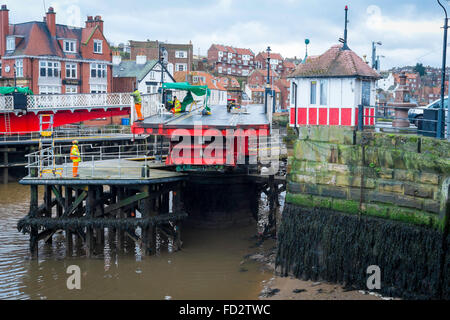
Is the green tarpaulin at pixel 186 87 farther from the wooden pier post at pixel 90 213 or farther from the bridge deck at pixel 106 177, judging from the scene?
the wooden pier post at pixel 90 213

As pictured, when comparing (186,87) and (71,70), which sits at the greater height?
(71,70)

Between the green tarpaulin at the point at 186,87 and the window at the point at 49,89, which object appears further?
the window at the point at 49,89

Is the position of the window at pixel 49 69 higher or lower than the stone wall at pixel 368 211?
higher

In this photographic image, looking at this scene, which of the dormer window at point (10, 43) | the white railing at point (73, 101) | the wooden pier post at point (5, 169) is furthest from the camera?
the dormer window at point (10, 43)

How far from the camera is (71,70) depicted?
48.3 m

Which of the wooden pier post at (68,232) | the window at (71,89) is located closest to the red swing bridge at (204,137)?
the wooden pier post at (68,232)

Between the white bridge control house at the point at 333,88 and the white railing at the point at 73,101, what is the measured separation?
51.2 ft

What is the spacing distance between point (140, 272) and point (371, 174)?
8587 millimetres

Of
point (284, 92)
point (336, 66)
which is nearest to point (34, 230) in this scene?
point (336, 66)

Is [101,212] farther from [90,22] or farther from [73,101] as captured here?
[90,22]

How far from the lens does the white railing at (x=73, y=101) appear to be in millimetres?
30859

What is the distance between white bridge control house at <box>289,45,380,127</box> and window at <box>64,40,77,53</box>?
Answer: 3224 cm

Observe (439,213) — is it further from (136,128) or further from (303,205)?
(136,128)
